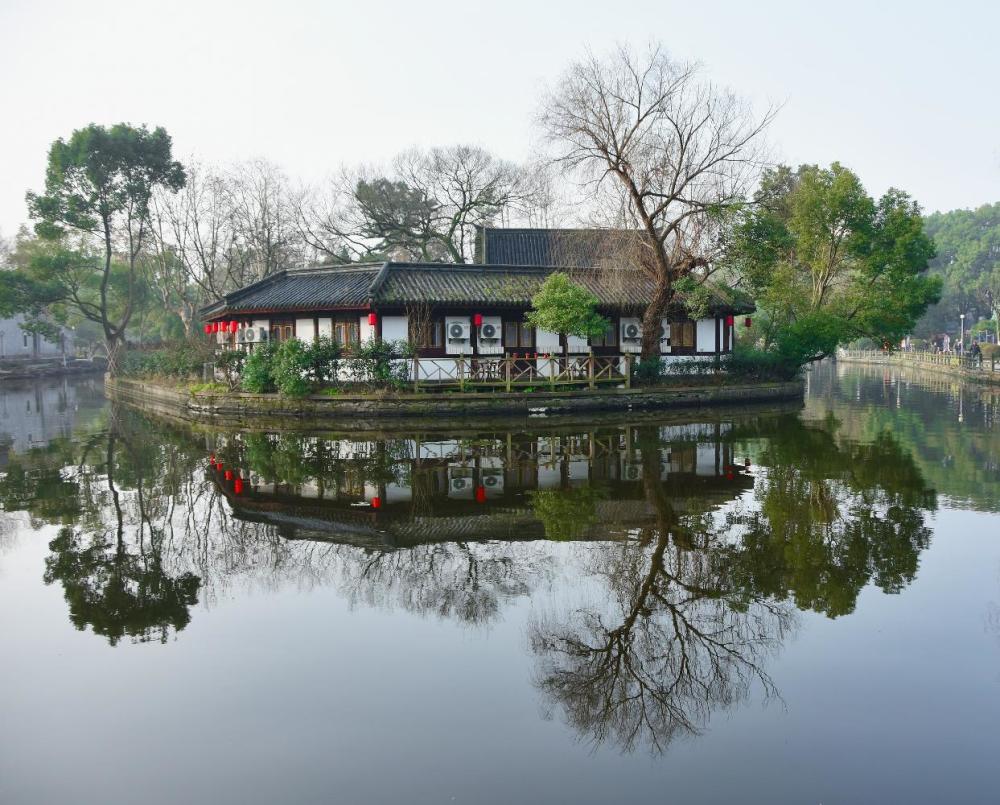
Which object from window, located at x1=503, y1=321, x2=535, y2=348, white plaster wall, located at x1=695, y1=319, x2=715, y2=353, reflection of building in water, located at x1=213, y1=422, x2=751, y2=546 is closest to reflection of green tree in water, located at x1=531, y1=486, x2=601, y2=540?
reflection of building in water, located at x1=213, y1=422, x2=751, y2=546

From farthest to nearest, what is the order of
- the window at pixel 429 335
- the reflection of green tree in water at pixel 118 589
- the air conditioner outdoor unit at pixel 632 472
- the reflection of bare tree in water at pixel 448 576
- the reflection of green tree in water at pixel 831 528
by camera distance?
1. the window at pixel 429 335
2. the air conditioner outdoor unit at pixel 632 472
3. the reflection of green tree in water at pixel 831 528
4. the reflection of bare tree in water at pixel 448 576
5. the reflection of green tree in water at pixel 118 589

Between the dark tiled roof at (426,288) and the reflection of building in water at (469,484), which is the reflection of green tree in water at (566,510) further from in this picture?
the dark tiled roof at (426,288)

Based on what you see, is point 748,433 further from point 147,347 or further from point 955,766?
point 147,347

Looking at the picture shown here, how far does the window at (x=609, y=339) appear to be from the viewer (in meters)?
27.8

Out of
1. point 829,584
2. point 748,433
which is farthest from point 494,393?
point 829,584

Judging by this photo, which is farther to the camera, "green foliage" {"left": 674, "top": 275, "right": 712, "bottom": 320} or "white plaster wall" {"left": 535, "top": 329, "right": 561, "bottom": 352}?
"white plaster wall" {"left": 535, "top": 329, "right": 561, "bottom": 352}

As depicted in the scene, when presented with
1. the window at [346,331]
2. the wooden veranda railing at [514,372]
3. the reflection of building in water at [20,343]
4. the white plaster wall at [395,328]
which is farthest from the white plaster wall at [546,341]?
the reflection of building in water at [20,343]

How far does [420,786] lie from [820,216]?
101ft

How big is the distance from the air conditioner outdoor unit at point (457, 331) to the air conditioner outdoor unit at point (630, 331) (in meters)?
5.78

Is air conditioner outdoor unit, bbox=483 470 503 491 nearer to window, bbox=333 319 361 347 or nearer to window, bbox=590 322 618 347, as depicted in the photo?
window, bbox=333 319 361 347

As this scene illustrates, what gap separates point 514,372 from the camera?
83.5 ft

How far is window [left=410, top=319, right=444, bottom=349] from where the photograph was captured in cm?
2505

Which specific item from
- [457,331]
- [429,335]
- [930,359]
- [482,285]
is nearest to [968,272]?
[930,359]

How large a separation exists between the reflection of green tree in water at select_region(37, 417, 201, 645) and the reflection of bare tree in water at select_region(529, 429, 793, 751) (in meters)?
3.51
